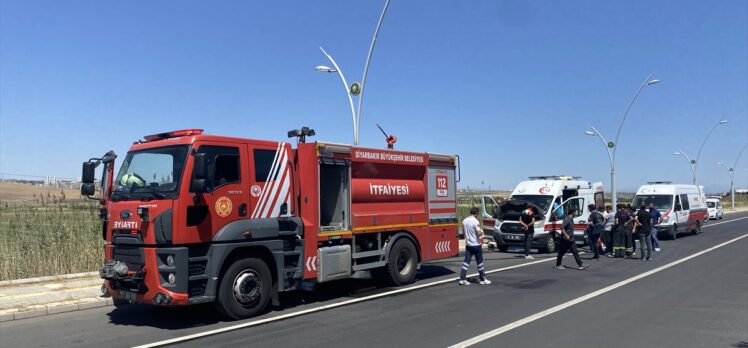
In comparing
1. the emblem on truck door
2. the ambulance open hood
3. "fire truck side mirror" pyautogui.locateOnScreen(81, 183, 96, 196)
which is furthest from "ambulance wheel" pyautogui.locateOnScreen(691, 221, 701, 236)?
"fire truck side mirror" pyautogui.locateOnScreen(81, 183, 96, 196)

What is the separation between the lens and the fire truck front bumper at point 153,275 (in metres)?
7.27

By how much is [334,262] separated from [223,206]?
94.7 inches

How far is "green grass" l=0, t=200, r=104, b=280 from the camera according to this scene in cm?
1192

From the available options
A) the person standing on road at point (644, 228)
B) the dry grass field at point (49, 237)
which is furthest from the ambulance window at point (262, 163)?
the person standing on road at point (644, 228)

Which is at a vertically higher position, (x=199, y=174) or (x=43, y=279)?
(x=199, y=174)

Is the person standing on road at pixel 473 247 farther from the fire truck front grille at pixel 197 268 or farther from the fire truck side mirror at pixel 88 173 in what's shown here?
the fire truck side mirror at pixel 88 173

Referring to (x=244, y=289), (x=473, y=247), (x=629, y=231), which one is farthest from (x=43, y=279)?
(x=629, y=231)

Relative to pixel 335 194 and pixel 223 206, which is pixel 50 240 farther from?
pixel 335 194

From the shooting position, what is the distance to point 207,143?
780cm

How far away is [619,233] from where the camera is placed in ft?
53.1

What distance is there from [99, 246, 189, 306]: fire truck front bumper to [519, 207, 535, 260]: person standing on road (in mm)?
11545

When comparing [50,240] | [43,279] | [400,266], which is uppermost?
[50,240]

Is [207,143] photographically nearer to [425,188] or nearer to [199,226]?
[199,226]

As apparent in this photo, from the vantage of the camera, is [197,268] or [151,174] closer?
[197,268]
